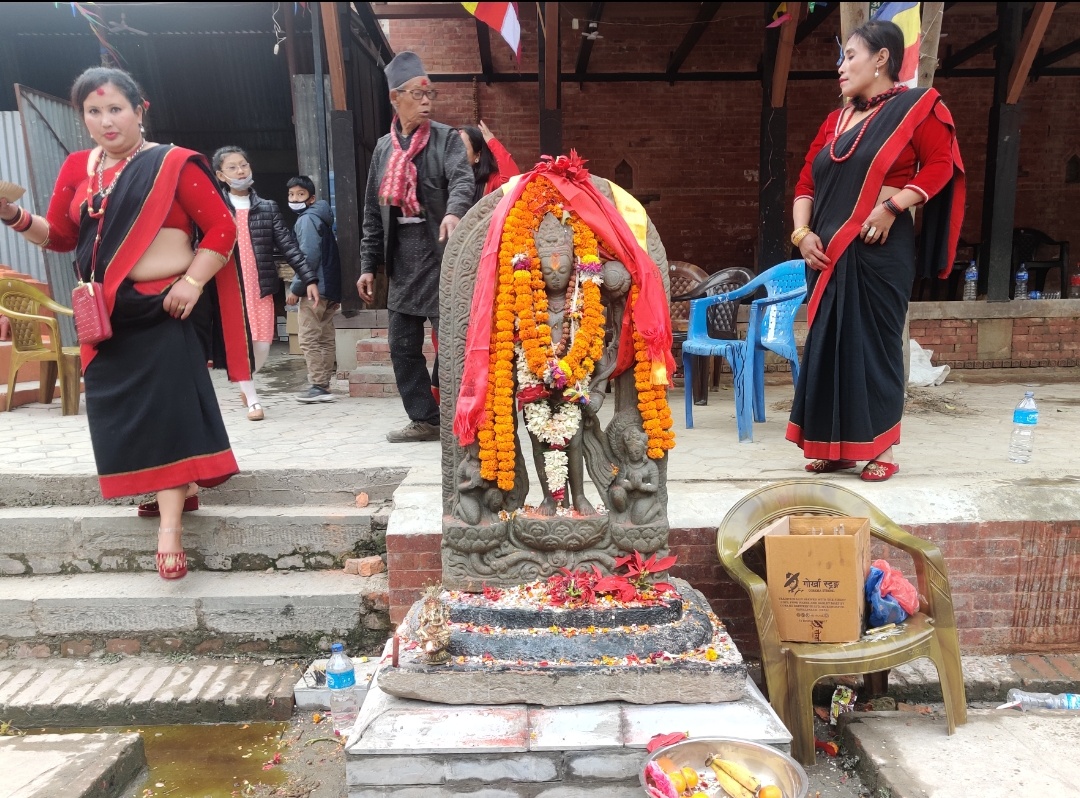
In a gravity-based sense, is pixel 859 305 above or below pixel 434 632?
above

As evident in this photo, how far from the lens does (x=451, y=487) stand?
2.50m

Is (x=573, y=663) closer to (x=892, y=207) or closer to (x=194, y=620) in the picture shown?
(x=194, y=620)

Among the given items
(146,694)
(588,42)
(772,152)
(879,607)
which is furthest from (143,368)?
(588,42)

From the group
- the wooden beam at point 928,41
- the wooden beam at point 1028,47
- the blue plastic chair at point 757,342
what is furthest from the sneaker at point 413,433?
the wooden beam at point 1028,47

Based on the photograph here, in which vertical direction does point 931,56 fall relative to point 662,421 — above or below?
above

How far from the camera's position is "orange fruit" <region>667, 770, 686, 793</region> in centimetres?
185

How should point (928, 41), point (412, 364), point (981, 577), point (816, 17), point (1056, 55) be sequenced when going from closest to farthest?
point (981, 577) → point (412, 364) → point (928, 41) → point (816, 17) → point (1056, 55)

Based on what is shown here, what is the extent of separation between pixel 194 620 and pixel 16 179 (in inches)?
243

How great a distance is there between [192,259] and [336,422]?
78.9 inches

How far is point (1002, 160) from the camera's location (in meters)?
6.82

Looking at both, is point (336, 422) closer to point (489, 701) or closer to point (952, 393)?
point (489, 701)

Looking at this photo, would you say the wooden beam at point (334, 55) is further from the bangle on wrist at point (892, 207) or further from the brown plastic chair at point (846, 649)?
the brown plastic chair at point (846, 649)

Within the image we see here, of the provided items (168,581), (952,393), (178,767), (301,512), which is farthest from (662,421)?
(952,393)

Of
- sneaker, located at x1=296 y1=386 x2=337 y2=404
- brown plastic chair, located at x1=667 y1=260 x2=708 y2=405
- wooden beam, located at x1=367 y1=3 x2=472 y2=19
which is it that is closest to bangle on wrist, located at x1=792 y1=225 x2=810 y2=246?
brown plastic chair, located at x1=667 y1=260 x2=708 y2=405
